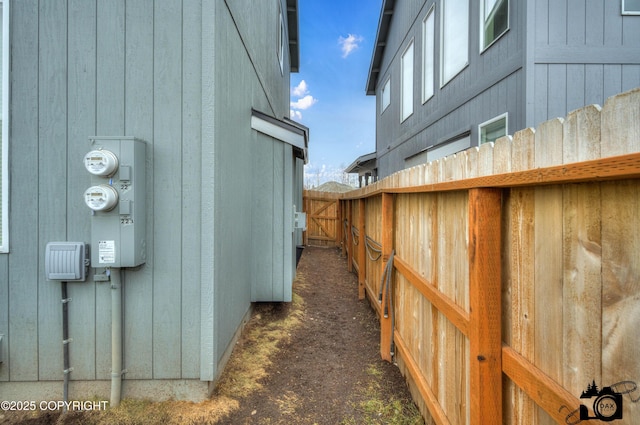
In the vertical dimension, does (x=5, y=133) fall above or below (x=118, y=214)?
above

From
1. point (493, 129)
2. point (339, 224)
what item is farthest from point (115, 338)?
point (339, 224)

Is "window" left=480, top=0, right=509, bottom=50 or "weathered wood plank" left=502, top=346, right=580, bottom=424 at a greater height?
"window" left=480, top=0, right=509, bottom=50

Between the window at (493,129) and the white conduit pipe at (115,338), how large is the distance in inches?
178

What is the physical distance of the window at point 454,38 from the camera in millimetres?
5285

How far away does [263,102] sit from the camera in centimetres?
494

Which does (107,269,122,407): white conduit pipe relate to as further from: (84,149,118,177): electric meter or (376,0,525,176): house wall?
(376,0,525,176): house wall

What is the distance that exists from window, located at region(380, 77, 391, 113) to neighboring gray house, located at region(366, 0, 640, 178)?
269 cm

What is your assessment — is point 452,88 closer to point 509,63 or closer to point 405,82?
point 509,63

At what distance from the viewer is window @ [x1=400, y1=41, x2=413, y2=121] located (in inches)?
316

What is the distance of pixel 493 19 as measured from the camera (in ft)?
14.7

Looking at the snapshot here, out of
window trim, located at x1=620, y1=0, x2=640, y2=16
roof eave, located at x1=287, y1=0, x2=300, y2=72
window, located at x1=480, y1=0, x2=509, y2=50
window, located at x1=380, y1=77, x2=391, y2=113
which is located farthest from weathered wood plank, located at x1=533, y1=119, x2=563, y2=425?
roof eave, located at x1=287, y1=0, x2=300, y2=72

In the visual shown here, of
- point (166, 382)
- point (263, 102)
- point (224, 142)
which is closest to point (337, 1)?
point (263, 102)

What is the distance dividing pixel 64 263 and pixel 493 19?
5.77 metres

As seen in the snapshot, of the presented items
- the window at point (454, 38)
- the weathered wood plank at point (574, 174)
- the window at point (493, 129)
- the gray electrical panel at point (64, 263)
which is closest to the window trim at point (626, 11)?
the window at point (493, 129)
